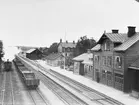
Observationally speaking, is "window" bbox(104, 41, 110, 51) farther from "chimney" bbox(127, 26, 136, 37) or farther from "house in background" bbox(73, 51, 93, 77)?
"house in background" bbox(73, 51, 93, 77)

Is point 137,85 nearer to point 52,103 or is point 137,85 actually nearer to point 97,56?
point 52,103

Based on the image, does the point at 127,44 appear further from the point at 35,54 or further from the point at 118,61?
the point at 35,54

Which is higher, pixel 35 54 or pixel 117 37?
pixel 117 37

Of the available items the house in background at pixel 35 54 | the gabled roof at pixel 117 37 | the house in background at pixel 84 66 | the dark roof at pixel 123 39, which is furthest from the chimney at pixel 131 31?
the house in background at pixel 35 54

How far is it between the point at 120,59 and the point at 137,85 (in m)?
4.74

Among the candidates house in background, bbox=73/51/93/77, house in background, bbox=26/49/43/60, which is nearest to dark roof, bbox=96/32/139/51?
house in background, bbox=73/51/93/77

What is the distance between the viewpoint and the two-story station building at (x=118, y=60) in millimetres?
24812

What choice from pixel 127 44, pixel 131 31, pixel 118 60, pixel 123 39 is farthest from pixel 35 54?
pixel 127 44

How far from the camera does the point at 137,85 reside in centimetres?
2231

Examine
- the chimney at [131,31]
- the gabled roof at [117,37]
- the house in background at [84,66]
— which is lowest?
the house in background at [84,66]

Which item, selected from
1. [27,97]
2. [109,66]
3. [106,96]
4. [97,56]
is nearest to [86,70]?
[97,56]

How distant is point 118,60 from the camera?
87.0 feet

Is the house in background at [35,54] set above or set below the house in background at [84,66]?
above

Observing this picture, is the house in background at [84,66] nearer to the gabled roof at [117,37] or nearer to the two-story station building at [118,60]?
the two-story station building at [118,60]
